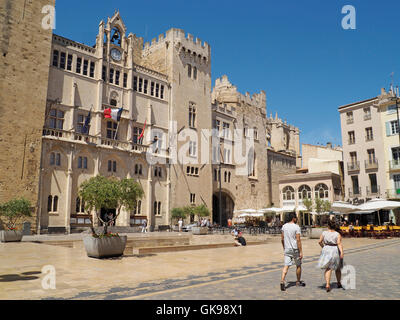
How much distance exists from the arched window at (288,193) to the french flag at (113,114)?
28965mm

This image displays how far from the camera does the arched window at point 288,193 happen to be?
52.4m

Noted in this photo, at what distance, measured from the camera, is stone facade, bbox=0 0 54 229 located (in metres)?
28.9

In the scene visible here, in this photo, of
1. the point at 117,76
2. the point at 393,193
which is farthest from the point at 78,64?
the point at 393,193

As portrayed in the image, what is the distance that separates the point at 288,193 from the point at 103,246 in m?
43.1

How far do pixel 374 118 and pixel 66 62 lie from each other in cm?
3422

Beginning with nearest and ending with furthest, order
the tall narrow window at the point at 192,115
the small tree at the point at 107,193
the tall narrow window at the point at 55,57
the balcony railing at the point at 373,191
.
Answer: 1. the small tree at the point at 107,193
2. the tall narrow window at the point at 55,57
3. the balcony railing at the point at 373,191
4. the tall narrow window at the point at 192,115

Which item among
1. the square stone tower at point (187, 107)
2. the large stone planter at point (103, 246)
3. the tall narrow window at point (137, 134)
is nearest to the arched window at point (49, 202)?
the tall narrow window at point (137, 134)

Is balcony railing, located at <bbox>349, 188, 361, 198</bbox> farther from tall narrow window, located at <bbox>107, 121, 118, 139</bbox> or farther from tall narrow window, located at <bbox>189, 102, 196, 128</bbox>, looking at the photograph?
tall narrow window, located at <bbox>107, 121, 118, 139</bbox>

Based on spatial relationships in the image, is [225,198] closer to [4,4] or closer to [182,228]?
[182,228]

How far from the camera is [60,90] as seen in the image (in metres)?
33.7

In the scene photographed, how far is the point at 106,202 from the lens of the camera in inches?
592

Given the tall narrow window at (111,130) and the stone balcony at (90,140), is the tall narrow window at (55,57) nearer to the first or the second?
the stone balcony at (90,140)
